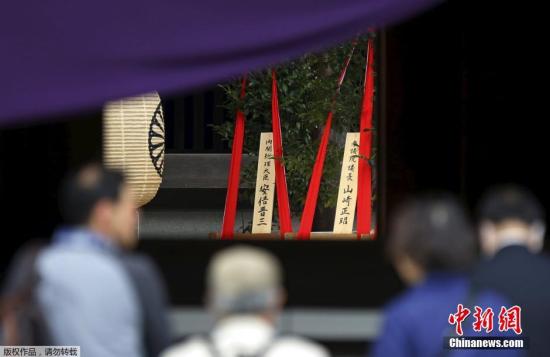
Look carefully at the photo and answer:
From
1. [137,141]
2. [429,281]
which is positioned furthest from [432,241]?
[137,141]

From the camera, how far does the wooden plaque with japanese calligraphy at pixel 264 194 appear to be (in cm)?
923

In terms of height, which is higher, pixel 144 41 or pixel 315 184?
pixel 144 41

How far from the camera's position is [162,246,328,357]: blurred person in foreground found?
302cm

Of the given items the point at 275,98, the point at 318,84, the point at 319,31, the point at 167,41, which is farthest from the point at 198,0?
the point at 318,84

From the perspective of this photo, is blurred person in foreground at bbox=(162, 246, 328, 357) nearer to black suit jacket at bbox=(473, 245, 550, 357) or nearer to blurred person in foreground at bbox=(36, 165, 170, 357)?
blurred person in foreground at bbox=(36, 165, 170, 357)

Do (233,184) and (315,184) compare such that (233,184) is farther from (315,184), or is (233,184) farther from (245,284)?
(245,284)

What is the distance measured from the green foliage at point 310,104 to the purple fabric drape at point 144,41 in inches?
141

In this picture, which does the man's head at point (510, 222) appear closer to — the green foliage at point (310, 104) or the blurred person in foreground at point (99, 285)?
the blurred person in foreground at point (99, 285)

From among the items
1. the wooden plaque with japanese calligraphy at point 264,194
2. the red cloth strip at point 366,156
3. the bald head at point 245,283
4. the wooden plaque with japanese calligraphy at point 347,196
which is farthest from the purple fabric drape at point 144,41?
the wooden plaque with japanese calligraphy at point 264,194

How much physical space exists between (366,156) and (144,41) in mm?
3577

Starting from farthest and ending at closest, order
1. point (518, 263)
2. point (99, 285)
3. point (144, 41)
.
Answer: point (144, 41)
point (518, 263)
point (99, 285)

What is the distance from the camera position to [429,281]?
10.9ft

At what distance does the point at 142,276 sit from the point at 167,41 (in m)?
2.15

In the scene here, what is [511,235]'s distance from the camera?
3.97 m
